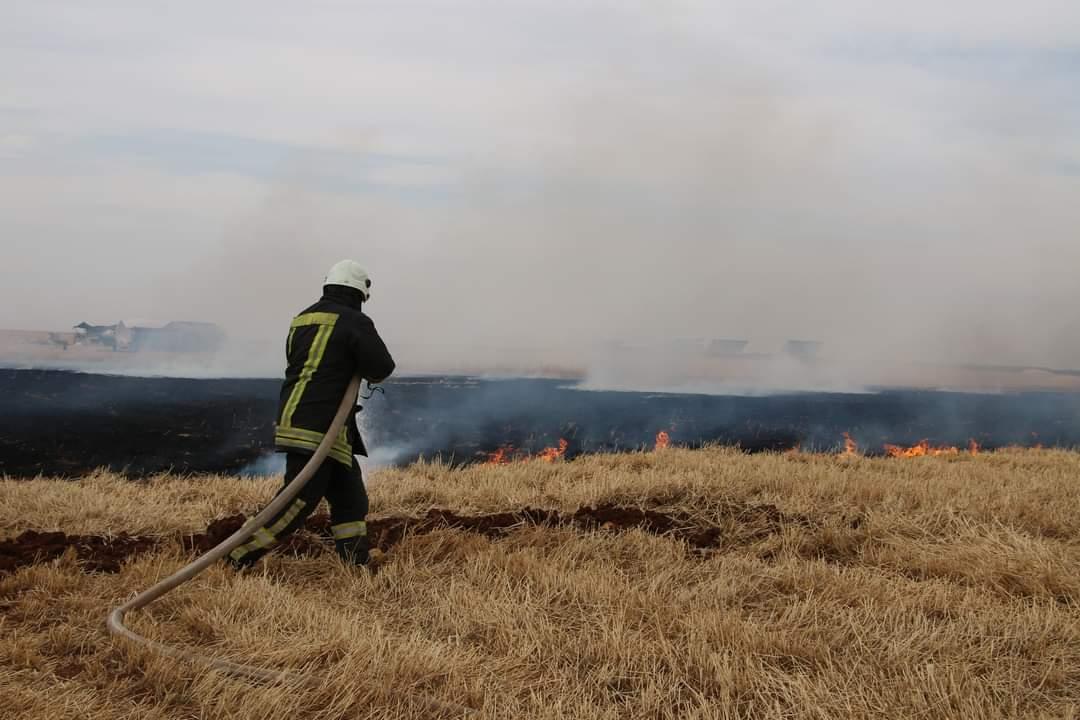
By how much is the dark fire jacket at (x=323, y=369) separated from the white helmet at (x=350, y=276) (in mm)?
167

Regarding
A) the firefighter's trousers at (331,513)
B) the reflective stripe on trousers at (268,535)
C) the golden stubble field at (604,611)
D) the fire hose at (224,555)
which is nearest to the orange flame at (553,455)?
the golden stubble field at (604,611)

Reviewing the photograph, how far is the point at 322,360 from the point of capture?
5.86 meters

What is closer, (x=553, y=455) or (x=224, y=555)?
(x=224, y=555)

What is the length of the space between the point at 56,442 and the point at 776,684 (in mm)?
28405

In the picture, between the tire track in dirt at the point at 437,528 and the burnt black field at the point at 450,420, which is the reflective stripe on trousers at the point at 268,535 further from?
the burnt black field at the point at 450,420

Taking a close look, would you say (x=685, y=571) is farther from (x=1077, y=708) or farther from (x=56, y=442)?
(x=56, y=442)

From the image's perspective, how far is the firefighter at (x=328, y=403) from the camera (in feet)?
19.0

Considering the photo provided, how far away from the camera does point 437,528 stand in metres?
6.96

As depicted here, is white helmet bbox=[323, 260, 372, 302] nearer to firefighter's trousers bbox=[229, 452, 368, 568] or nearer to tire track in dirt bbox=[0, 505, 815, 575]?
firefighter's trousers bbox=[229, 452, 368, 568]

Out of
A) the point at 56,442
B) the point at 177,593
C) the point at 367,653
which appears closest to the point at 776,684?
the point at 367,653

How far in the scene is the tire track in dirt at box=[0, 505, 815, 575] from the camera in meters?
6.05

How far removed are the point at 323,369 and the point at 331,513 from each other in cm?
97

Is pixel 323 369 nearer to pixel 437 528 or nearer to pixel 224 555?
pixel 224 555

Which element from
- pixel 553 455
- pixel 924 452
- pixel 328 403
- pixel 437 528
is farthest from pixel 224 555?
pixel 924 452
